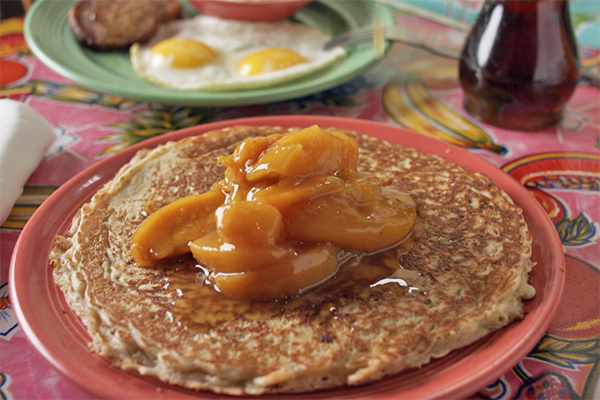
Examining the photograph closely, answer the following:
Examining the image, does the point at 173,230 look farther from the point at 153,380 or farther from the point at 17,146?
the point at 17,146

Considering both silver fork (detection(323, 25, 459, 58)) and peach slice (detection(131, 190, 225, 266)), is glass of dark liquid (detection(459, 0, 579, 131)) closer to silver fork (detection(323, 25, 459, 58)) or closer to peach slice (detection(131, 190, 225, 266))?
silver fork (detection(323, 25, 459, 58))

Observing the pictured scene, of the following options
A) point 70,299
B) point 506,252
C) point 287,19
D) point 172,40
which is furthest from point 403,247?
point 287,19

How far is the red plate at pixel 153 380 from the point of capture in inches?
44.9

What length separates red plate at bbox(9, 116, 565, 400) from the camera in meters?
1.14

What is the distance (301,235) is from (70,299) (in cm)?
63

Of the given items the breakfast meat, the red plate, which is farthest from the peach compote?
the breakfast meat

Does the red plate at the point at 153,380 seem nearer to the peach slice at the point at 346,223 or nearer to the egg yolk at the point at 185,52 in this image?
the peach slice at the point at 346,223

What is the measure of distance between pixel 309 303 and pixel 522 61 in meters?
1.59

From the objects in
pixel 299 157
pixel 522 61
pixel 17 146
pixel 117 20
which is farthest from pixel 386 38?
pixel 17 146

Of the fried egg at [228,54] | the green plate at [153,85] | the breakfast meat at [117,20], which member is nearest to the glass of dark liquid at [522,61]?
the green plate at [153,85]

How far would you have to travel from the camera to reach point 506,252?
1493 millimetres

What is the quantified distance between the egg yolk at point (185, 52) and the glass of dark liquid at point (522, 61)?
Result: 1.40 meters

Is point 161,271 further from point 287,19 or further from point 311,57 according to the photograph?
point 287,19

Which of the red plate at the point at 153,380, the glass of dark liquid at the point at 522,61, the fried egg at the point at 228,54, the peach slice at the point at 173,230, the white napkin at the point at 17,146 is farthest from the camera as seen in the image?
the fried egg at the point at 228,54
